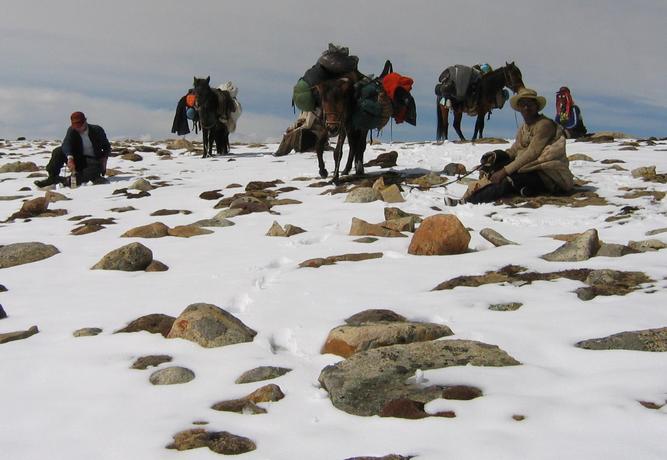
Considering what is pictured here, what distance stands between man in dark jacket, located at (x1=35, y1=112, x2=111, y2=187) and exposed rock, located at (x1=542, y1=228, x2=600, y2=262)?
912 centimetres

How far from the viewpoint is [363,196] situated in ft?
26.5

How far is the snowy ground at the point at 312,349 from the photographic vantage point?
217 centimetres

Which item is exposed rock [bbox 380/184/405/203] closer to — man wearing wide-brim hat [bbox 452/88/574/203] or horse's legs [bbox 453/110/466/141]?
A: man wearing wide-brim hat [bbox 452/88/574/203]

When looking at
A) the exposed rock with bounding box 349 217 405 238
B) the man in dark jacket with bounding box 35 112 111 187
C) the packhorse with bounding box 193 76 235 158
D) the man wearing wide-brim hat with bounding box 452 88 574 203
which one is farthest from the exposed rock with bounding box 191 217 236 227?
the packhorse with bounding box 193 76 235 158

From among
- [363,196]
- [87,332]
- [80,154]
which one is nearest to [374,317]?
[87,332]

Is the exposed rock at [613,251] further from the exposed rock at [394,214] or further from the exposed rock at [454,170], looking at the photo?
the exposed rock at [454,170]

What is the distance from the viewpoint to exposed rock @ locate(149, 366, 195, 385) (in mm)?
2865

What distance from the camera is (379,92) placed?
9891 mm

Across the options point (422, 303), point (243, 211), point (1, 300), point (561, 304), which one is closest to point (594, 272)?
point (561, 304)

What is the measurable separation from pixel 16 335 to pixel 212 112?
12884 mm

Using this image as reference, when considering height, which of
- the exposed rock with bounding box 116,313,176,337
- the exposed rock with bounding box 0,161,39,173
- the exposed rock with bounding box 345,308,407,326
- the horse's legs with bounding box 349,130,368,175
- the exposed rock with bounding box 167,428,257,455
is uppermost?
the horse's legs with bounding box 349,130,368,175

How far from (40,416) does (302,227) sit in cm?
441

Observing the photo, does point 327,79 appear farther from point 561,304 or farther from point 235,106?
point 235,106

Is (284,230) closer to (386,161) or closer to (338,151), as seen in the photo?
(338,151)
